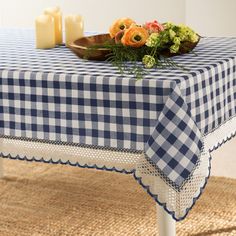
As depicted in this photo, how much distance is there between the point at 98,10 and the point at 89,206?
313 centimetres

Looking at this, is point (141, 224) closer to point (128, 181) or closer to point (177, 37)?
point (128, 181)

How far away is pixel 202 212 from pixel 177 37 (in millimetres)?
848

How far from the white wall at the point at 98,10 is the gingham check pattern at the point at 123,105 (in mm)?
3044

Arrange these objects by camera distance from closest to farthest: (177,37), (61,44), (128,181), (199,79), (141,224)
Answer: (199,79)
(177,37)
(141,224)
(61,44)
(128,181)

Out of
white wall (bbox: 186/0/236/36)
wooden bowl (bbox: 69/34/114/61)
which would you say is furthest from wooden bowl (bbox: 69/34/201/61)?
white wall (bbox: 186/0/236/36)

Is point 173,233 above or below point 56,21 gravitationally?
below

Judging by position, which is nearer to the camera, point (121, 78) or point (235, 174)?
point (121, 78)

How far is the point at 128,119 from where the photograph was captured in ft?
7.52

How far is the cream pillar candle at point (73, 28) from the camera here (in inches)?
123

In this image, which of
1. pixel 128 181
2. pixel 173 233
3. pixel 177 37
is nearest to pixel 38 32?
pixel 177 37

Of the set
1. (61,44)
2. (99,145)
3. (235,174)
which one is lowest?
(235,174)

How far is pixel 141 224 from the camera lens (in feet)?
9.59

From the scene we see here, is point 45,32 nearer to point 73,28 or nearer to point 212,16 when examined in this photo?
point 73,28

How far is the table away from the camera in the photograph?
2.25 metres
